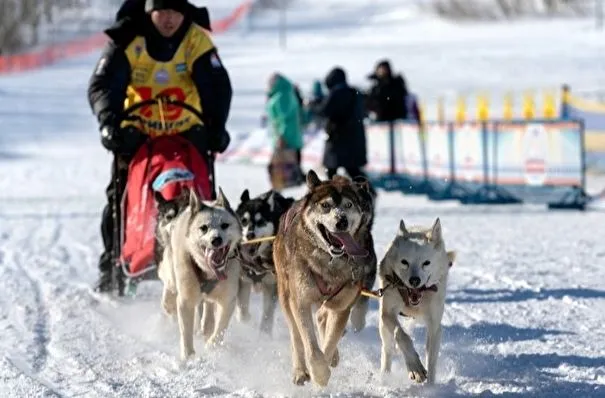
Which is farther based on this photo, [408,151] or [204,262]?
[408,151]

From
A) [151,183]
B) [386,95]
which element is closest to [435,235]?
[151,183]

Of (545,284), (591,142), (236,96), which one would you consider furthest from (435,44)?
(545,284)

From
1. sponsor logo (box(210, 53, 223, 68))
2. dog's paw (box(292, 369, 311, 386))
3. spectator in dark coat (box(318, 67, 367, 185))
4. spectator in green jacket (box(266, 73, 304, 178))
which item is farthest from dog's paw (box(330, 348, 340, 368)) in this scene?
spectator in green jacket (box(266, 73, 304, 178))

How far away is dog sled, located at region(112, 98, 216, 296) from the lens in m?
6.08

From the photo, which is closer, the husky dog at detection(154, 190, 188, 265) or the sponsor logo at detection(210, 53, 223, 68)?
the husky dog at detection(154, 190, 188, 265)

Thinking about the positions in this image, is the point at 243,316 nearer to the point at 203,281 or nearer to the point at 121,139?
the point at 203,281

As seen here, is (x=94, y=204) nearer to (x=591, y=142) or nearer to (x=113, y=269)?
(x=591, y=142)

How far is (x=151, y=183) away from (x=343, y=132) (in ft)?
14.9

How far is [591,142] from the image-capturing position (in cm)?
1390

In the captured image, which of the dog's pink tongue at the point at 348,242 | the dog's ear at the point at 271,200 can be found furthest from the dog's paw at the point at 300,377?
the dog's ear at the point at 271,200

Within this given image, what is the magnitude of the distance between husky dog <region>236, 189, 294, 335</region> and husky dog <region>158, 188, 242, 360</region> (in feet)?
0.96

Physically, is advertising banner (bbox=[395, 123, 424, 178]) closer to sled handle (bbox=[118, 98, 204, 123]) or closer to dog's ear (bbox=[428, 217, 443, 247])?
sled handle (bbox=[118, 98, 204, 123])

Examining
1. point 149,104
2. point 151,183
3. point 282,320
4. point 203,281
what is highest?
point 149,104

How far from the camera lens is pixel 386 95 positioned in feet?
45.9
